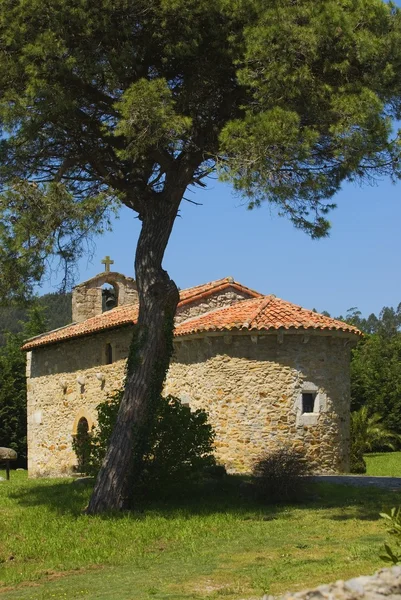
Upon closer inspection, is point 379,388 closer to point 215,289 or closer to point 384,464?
point 384,464

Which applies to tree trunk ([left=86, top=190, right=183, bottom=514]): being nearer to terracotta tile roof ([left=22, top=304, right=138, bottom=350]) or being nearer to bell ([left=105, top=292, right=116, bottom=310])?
terracotta tile roof ([left=22, top=304, right=138, bottom=350])

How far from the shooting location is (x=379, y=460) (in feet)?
96.9

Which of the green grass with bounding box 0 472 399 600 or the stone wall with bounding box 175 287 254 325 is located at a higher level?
the stone wall with bounding box 175 287 254 325

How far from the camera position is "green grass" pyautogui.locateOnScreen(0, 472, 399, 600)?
8789 millimetres

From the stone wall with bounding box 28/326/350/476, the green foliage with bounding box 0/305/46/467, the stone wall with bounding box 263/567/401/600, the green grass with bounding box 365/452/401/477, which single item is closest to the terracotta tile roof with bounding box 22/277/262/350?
the stone wall with bounding box 28/326/350/476

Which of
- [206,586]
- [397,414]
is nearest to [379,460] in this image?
[397,414]

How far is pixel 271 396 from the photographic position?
A: 19594mm

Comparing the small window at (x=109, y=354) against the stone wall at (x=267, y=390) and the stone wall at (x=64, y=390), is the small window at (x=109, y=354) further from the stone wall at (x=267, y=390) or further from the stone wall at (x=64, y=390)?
the stone wall at (x=267, y=390)

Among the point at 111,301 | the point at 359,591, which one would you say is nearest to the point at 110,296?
the point at 111,301

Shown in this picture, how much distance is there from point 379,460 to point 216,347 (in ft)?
39.5

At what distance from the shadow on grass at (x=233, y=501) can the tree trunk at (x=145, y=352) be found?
1.94ft

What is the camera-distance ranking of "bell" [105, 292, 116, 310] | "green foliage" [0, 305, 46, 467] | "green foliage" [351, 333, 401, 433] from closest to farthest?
"bell" [105, 292, 116, 310], "green foliage" [0, 305, 46, 467], "green foliage" [351, 333, 401, 433]

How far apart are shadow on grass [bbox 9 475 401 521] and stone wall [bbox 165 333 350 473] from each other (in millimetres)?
2842

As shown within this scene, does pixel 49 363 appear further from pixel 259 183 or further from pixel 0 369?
pixel 259 183
